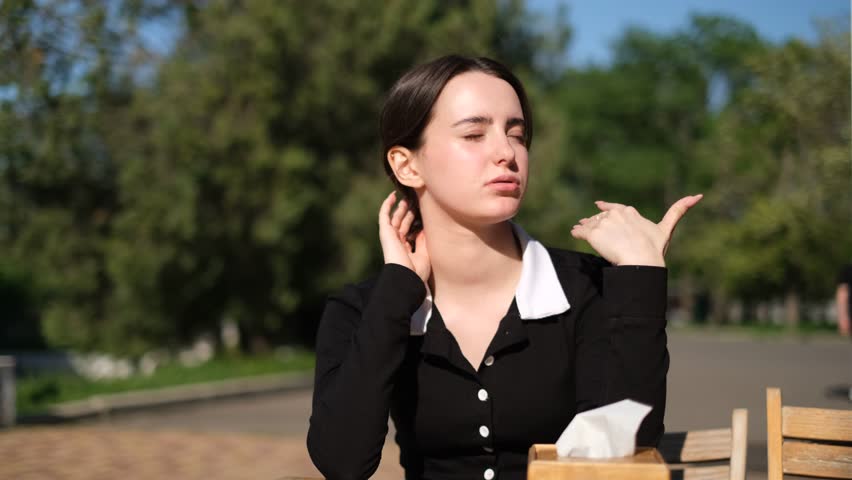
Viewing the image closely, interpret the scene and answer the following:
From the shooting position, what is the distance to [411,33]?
18125 millimetres

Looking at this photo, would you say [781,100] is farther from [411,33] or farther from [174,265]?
[174,265]

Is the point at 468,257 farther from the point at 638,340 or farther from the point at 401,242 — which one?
the point at 638,340

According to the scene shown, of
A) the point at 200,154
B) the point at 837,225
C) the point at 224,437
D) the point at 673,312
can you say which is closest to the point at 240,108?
the point at 200,154

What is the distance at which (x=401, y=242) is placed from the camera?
241 cm

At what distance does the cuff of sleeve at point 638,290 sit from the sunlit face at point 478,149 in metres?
0.35

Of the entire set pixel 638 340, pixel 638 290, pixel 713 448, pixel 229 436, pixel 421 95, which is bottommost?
pixel 229 436

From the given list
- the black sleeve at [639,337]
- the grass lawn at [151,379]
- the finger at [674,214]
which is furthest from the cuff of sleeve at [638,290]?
the grass lawn at [151,379]

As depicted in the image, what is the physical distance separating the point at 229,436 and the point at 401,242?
7.68 metres

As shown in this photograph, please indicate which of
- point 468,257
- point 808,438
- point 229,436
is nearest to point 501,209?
point 468,257

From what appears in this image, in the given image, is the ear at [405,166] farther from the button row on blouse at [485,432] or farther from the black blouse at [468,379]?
the button row on blouse at [485,432]

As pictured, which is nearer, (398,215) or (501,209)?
(501,209)

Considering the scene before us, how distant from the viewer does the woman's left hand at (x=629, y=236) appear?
200cm

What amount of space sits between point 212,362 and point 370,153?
16.3 ft

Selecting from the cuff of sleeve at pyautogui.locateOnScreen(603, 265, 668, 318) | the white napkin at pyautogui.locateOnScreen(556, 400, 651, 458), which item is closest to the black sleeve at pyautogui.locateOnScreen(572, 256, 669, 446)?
the cuff of sleeve at pyautogui.locateOnScreen(603, 265, 668, 318)
